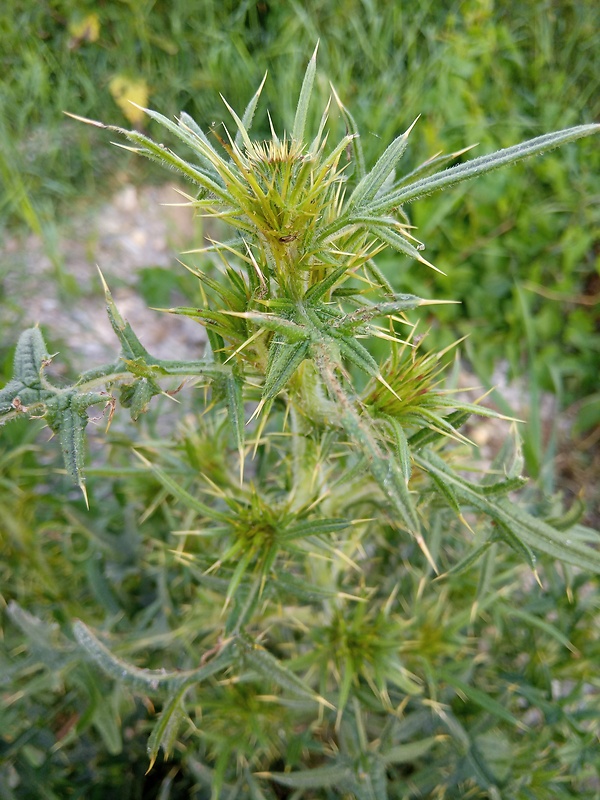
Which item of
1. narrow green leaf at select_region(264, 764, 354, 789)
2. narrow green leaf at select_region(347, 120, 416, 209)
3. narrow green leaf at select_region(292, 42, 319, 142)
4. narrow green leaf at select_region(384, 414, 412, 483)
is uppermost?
narrow green leaf at select_region(292, 42, 319, 142)

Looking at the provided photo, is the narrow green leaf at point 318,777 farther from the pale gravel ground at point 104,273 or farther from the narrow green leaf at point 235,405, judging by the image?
the pale gravel ground at point 104,273

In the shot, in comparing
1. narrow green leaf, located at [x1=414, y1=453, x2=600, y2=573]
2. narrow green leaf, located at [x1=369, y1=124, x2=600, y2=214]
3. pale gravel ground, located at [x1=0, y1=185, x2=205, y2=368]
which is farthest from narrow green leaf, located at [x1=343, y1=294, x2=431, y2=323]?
pale gravel ground, located at [x1=0, y1=185, x2=205, y2=368]

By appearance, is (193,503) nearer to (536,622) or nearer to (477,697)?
(477,697)

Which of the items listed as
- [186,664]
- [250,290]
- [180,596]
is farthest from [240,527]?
[180,596]

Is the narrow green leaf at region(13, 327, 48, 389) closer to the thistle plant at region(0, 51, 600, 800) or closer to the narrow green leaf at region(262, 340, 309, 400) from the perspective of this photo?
the thistle plant at region(0, 51, 600, 800)

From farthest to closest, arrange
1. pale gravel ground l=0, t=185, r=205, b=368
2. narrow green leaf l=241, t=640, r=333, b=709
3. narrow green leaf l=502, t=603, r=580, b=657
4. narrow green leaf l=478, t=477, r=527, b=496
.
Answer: pale gravel ground l=0, t=185, r=205, b=368
narrow green leaf l=502, t=603, r=580, b=657
narrow green leaf l=241, t=640, r=333, b=709
narrow green leaf l=478, t=477, r=527, b=496

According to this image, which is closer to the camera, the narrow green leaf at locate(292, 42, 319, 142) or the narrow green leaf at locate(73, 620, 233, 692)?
the narrow green leaf at locate(292, 42, 319, 142)

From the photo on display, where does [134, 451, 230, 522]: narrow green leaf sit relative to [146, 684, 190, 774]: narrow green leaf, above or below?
above

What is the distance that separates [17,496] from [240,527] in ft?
2.85

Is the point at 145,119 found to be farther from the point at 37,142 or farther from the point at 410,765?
the point at 410,765

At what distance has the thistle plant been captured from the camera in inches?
30.6

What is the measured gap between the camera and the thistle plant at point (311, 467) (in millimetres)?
776

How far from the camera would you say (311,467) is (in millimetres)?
1126

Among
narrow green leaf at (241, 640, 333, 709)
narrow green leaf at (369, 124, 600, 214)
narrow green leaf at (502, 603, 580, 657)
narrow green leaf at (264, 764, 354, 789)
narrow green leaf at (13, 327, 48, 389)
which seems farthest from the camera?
narrow green leaf at (502, 603, 580, 657)
